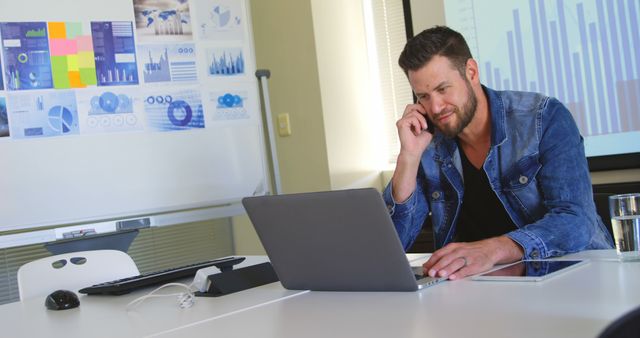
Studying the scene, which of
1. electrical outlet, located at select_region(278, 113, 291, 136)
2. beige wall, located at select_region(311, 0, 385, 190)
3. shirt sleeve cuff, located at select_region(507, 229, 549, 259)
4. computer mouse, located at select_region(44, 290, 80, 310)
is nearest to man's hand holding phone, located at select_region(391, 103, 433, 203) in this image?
shirt sleeve cuff, located at select_region(507, 229, 549, 259)

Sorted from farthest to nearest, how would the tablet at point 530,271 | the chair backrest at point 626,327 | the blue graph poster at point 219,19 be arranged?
the blue graph poster at point 219,19 < the tablet at point 530,271 < the chair backrest at point 626,327

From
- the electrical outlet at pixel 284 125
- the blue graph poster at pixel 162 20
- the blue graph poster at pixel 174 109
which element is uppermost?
the blue graph poster at pixel 162 20

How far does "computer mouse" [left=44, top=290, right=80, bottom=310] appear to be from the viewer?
181 centimetres

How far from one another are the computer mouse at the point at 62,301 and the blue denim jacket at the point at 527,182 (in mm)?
857

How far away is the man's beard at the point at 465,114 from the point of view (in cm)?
208

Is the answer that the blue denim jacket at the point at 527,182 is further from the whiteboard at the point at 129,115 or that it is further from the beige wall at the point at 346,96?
the beige wall at the point at 346,96

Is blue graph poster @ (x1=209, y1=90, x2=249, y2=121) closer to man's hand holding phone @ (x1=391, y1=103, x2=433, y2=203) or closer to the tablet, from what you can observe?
man's hand holding phone @ (x1=391, y1=103, x2=433, y2=203)

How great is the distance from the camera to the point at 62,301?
1.82m

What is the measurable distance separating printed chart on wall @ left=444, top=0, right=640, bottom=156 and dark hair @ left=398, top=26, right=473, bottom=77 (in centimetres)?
133

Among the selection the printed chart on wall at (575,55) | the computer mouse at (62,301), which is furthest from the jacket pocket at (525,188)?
the printed chart on wall at (575,55)

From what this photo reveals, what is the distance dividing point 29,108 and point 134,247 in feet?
3.00

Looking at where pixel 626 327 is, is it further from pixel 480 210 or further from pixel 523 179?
pixel 480 210

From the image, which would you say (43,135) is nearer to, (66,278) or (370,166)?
(66,278)

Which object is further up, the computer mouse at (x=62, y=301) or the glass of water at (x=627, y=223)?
the glass of water at (x=627, y=223)
